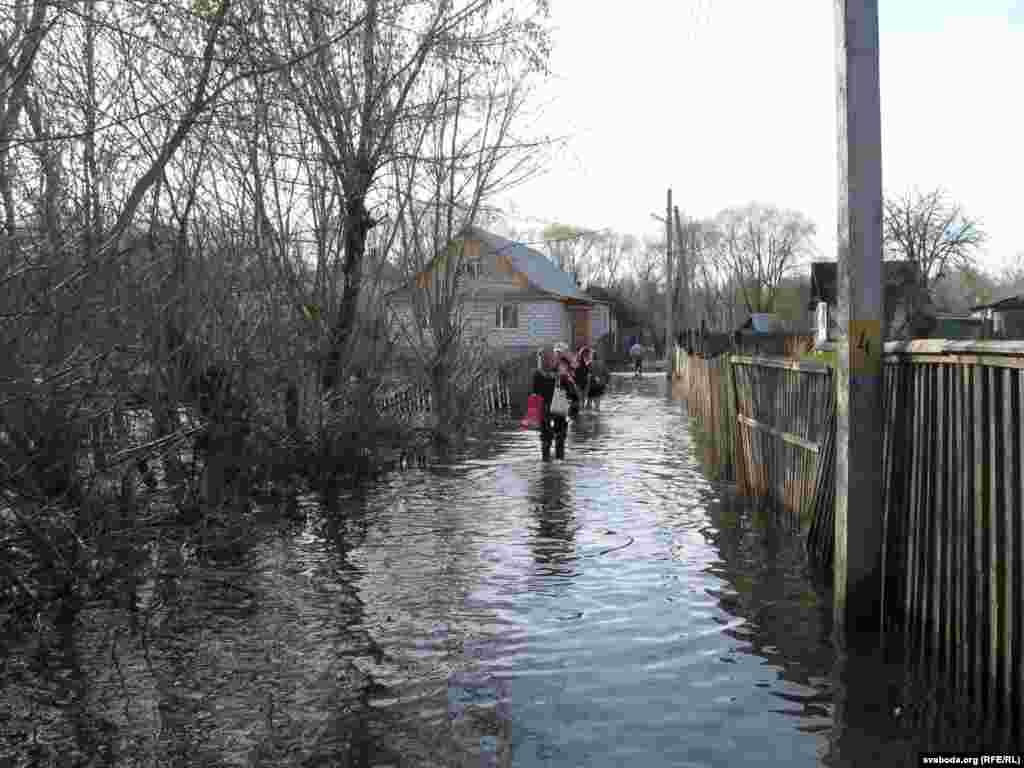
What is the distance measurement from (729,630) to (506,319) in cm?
5201

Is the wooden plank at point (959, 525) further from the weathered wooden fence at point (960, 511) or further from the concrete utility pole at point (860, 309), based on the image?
the concrete utility pole at point (860, 309)

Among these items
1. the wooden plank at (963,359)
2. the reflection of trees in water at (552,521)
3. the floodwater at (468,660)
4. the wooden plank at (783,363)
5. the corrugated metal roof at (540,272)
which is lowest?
the floodwater at (468,660)

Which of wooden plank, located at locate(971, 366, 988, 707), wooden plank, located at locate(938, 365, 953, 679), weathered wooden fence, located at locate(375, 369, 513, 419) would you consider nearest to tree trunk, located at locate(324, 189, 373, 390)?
weathered wooden fence, located at locate(375, 369, 513, 419)

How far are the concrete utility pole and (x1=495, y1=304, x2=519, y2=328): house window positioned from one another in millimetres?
51039

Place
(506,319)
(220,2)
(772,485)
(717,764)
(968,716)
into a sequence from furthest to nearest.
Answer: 1. (506,319)
2. (772,485)
3. (220,2)
4. (968,716)
5. (717,764)

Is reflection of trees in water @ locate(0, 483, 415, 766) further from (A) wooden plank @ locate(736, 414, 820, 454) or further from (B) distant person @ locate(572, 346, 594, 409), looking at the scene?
(B) distant person @ locate(572, 346, 594, 409)

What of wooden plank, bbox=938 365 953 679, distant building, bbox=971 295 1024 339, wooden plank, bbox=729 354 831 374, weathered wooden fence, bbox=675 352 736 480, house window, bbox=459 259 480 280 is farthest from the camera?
distant building, bbox=971 295 1024 339

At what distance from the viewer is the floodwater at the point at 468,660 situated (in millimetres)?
5316

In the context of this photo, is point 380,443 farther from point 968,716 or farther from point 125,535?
point 968,716

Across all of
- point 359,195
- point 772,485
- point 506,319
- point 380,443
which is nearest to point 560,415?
point 380,443

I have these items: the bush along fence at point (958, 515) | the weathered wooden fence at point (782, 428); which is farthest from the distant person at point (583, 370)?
the bush along fence at point (958, 515)

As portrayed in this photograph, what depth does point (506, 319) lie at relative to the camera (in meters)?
59.1

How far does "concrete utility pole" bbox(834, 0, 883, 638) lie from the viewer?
6883 millimetres

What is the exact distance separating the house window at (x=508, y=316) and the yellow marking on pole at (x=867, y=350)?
168 ft
